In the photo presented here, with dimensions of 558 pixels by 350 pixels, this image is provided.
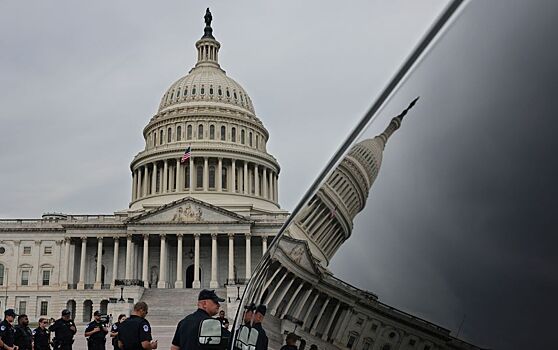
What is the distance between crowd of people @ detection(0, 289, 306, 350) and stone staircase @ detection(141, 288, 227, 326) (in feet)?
121

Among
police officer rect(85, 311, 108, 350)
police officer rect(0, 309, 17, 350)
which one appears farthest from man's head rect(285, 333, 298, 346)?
police officer rect(85, 311, 108, 350)

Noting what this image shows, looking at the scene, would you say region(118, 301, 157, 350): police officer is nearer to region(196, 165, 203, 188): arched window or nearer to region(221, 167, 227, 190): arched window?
region(196, 165, 203, 188): arched window

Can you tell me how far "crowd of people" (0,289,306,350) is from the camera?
2.37m

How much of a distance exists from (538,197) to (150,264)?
68.8m

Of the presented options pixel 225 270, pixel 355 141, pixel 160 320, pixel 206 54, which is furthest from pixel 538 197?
pixel 206 54

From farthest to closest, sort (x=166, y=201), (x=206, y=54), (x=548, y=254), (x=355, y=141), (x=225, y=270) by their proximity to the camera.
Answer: (x=206, y=54)
(x=166, y=201)
(x=225, y=270)
(x=355, y=141)
(x=548, y=254)

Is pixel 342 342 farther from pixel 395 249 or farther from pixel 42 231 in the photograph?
pixel 42 231

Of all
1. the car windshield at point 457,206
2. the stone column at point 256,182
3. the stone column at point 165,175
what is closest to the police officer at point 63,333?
the car windshield at point 457,206

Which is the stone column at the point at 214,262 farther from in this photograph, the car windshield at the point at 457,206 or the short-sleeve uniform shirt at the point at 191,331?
the car windshield at the point at 457,206

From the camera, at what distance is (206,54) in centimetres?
9300

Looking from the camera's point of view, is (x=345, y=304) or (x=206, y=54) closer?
(x=345, y=304)

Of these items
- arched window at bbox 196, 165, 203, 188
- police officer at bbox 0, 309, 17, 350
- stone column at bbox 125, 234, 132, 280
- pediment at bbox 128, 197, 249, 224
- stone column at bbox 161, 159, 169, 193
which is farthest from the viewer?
stone column at bbox 161, 159, 169, 193

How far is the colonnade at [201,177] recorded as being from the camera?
7512 centimetres

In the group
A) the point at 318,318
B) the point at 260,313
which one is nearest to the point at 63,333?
the point at 260,313
